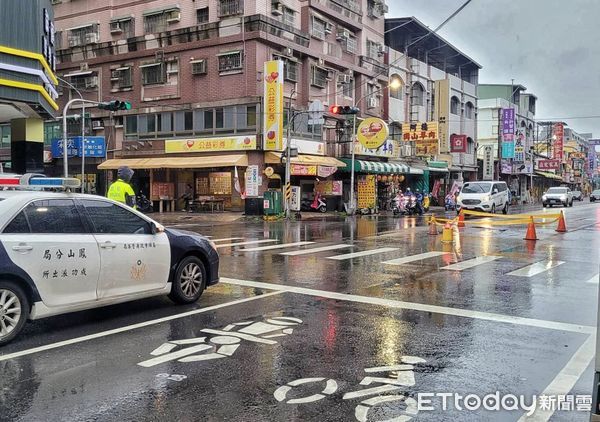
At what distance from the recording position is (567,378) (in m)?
4.71

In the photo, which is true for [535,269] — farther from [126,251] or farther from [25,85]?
[25,85]

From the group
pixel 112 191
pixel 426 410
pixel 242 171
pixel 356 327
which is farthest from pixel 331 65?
pixel 426 410

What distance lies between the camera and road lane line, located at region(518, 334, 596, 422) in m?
3.97

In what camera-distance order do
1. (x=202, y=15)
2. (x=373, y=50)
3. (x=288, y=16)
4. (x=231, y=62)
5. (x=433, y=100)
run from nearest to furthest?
(x=231, y=62)
(x=202, y=15)
(x=288, y=16)
(x=373, y=50)
(x=433, y=100)

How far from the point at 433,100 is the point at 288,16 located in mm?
20162

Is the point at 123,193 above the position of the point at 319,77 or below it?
→ below

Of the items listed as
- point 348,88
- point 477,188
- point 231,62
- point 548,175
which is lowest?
point 477,188

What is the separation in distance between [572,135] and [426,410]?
115 metres

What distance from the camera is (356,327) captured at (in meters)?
6.36

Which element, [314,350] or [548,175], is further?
[548,175]

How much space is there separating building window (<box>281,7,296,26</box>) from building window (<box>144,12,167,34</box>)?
728 centimetres

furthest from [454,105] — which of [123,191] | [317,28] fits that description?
[123,191]

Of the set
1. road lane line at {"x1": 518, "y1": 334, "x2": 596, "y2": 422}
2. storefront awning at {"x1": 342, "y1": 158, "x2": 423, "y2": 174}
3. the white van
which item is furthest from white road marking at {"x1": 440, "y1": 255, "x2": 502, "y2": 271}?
storefront awning at {"x1": 342, "y1": 158, "x2": 423, "y2": 174}

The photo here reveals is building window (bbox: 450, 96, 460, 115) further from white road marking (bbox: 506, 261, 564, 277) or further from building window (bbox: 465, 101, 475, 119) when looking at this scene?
white road marking (bbox: 506, 261, 564, 277)
